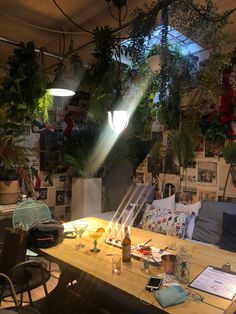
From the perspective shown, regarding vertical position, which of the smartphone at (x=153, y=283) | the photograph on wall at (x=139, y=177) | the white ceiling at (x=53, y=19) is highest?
the white ceiling at (x=53, y=19)

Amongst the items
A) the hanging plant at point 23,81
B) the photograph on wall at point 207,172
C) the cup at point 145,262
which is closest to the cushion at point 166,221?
the photograph on wall at point 207,172

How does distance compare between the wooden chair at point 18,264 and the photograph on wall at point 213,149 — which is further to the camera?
the photograph on wall at point 213,149

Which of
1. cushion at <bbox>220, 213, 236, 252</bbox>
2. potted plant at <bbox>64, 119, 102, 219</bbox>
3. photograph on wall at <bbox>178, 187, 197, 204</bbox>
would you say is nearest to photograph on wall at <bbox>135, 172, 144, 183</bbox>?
potted plant at <bbox>64, 119, 102, 219</bbox>

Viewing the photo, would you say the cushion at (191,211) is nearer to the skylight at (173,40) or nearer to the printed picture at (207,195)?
the printed picture at (207,195)

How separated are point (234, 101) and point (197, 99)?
430 mm

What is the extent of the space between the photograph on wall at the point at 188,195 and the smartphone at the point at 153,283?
1.98 meters

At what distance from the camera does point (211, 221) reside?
285 cm

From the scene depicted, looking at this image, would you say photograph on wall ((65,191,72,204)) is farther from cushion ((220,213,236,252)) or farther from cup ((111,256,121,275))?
cup ((111,256,121,275))

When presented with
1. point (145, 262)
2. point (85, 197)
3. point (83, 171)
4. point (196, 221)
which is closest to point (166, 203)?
point (196, 221)

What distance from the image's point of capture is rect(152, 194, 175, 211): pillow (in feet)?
10.7

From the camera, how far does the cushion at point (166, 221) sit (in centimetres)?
286

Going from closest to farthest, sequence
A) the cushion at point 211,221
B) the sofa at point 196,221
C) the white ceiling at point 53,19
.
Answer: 1. the white ceiling at point 53,19
2. the sofa at point 196,221
3. the cushion at point 211,221

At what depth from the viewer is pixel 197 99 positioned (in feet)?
10.5

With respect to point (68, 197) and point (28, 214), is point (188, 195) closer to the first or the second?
point (28, 214)
